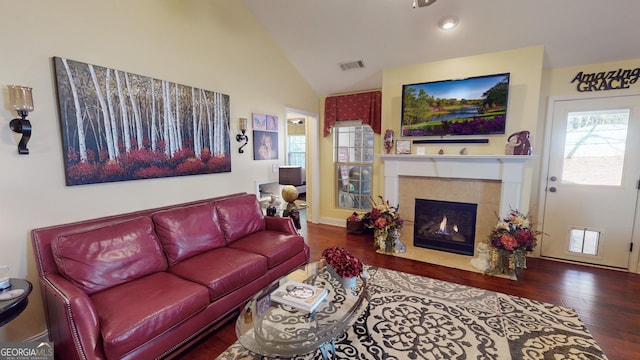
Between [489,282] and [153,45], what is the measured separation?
419 centimetres

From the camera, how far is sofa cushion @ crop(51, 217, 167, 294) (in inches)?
72.8

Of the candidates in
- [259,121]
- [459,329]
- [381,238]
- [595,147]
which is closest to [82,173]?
[259,121]

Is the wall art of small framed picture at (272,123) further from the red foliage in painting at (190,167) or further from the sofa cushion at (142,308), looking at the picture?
the sofa cushion at (142,308)

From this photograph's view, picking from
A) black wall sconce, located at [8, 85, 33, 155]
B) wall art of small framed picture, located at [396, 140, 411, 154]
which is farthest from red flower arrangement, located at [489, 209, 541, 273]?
black wall sconce, located at [8, 85, 33, 155]

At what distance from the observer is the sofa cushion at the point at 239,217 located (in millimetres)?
2896

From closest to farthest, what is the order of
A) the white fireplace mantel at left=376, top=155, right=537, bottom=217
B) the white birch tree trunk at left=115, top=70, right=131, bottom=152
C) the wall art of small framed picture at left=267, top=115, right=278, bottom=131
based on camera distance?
the white birch tree trunk at left=115, top=70, right=131, bottom=152 → the white fireplace mantel at left=376, top=155, right=537, bottom=217 → the wall art of small framed picture at left=267, top=115, right=278, bottom=131

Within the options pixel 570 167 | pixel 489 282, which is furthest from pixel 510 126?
pixel 489 282

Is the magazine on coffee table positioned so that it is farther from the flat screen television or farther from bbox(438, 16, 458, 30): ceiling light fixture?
bbox(438, 16, 458, 30): ceiling light fixture

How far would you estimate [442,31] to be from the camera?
127 inches

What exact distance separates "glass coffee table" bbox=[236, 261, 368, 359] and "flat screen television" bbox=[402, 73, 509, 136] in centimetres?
255

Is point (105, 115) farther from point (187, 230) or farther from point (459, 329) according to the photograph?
point (459, 329)

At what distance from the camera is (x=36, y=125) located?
1909 millimetres

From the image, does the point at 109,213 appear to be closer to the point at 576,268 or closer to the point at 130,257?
the point at 130,257

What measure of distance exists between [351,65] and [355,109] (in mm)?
795
